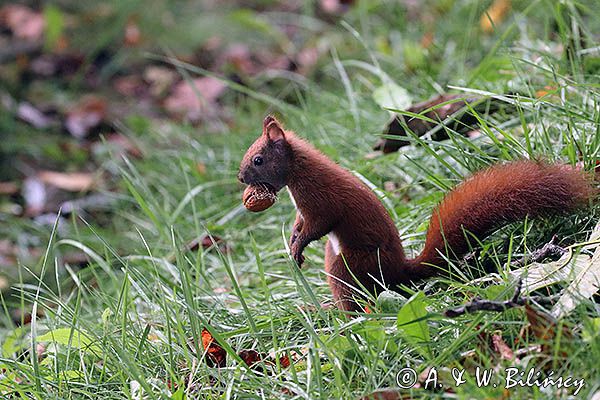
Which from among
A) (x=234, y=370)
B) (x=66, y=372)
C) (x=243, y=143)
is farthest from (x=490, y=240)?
(x=243, y=143)

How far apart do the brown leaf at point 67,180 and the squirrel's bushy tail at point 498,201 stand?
3214 millimetres

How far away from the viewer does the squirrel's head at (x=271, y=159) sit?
228 cm

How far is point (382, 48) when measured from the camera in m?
5.22

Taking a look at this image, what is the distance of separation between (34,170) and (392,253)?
12.2ft

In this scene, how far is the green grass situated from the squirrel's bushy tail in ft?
0.23

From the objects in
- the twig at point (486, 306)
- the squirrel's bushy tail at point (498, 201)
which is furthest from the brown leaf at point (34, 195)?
the twig at point (486, 306)

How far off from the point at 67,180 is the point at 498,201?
3.61m

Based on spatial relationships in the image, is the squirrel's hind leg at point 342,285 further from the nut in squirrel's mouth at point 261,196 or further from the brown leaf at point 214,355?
the brown leaf at point 214,355

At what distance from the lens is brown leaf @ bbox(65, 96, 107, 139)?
579 centimetres

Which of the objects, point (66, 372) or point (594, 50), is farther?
point (594, 50)

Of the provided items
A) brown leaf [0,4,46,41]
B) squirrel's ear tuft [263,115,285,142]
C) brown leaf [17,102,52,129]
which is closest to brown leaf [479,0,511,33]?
brown leaf [17,102,52,129]

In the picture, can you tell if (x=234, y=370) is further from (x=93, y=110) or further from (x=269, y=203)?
(x=93, y=110)

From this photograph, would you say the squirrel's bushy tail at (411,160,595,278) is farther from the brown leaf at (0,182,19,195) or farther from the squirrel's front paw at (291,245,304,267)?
the brown leaf at (0,182,19,195)

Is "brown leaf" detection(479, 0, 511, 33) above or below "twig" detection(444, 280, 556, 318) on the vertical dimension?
above
